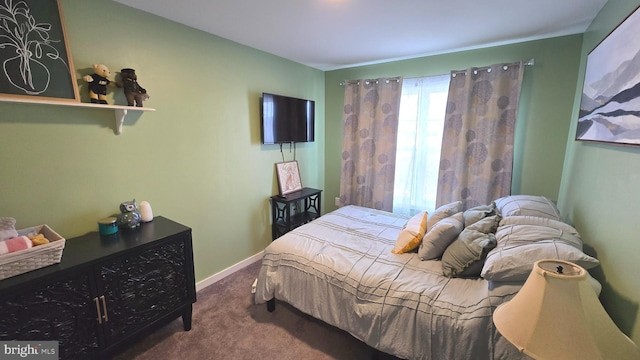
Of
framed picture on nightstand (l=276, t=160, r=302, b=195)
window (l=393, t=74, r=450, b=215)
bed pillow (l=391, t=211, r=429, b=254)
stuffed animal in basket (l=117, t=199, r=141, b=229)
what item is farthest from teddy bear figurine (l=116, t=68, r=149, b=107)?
window (l=393, t=74, r=450, b=215)

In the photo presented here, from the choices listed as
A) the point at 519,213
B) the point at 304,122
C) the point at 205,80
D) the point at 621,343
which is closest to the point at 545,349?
the point at 621,343

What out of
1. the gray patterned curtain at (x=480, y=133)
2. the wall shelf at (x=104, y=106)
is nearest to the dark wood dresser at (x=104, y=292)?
the wall shelf at (x=104, y=106)

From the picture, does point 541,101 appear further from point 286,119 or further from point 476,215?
point 286,119

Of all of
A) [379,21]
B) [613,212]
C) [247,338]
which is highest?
[379,21]

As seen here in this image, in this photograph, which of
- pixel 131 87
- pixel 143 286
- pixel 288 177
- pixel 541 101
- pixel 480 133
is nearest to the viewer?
pixel 143 286

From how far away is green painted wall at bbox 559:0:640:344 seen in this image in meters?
1.06

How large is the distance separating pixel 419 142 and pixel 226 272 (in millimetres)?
2710

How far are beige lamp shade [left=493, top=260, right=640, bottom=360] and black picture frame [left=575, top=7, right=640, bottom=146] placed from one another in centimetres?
82

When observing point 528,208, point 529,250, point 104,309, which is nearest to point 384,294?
point 529,250

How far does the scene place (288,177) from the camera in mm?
3336

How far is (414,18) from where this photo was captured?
2.01 metres

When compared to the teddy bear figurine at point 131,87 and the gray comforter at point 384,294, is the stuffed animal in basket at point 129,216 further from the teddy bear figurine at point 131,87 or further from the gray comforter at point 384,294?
the gray comforter at point 384,294

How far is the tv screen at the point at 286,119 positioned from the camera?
2.89 metres

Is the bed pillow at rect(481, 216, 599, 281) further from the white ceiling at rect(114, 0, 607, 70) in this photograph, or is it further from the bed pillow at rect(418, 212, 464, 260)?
the white ceiling at rect(114, 0, 607, 70)
